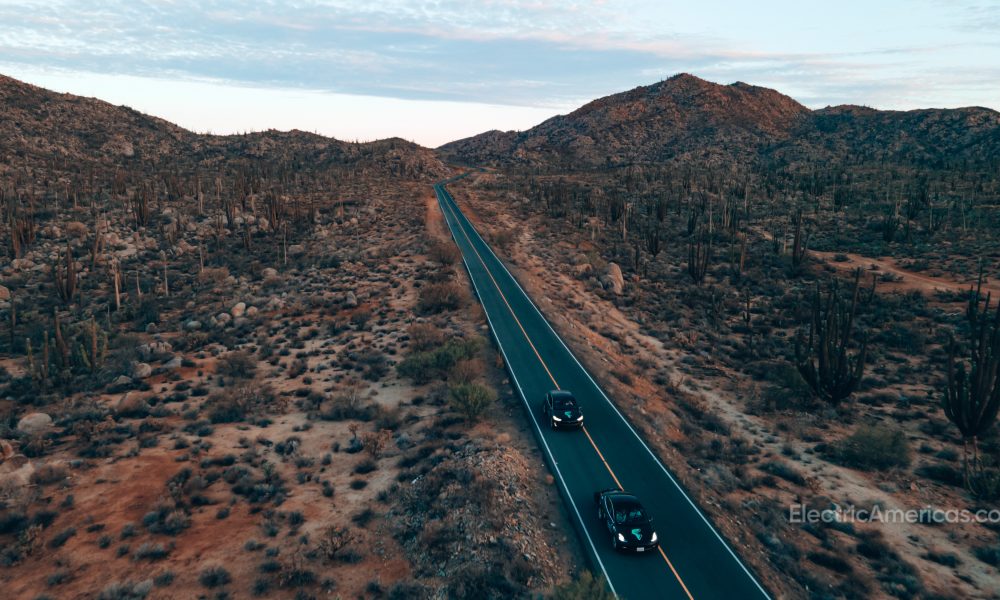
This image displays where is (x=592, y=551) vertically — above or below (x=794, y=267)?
below

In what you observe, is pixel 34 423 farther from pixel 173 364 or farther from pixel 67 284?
pixel 67 284

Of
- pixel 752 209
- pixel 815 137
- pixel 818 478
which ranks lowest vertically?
pixel 818 478

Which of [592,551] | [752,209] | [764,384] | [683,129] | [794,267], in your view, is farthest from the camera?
[683,129]

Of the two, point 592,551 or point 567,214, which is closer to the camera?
point 592,551

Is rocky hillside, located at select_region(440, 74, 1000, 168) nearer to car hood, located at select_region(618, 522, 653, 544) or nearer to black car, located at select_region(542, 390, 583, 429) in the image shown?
black car, located at select_region(542, 390, 583, 429)

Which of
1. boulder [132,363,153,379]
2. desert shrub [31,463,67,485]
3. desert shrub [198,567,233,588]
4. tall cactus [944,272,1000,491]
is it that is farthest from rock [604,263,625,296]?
desert shrub [31,463,67,485]

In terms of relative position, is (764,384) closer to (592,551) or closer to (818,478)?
(818,478)

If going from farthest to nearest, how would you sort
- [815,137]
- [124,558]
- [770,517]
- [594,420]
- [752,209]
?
1. [815,137]
2. [752,209]
3. [594,420]
4. [770,517]
5. [124,558]

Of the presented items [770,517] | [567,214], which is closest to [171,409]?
[770,517]
